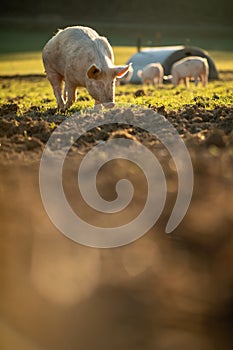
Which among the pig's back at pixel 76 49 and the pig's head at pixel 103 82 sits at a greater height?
the pig's back at pixel 76 49

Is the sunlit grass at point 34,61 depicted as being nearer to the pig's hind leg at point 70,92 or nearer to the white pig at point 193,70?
the white pig at point 193,70

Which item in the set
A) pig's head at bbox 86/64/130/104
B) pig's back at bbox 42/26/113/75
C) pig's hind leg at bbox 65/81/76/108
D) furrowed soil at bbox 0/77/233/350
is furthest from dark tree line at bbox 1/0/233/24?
furrowed soil at bbox 0/77/233/350

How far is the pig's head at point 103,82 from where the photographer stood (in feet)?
30.8

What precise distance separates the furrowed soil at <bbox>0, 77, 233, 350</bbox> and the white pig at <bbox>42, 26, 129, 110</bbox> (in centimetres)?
383

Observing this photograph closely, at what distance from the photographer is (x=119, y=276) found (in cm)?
395

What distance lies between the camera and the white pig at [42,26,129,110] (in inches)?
373

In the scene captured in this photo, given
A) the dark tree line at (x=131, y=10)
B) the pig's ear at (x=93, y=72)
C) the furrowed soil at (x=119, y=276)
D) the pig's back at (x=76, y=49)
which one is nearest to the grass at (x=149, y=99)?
the pig's ear at (x=93, y=72)

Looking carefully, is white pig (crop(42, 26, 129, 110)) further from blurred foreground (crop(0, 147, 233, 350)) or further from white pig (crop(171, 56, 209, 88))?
white pig (crop(171, 56, 209, 88))

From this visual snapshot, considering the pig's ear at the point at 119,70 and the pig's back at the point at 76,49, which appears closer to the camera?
the pig's ear at the point at 119,70

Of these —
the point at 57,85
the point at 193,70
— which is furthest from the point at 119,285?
the point at 193,70

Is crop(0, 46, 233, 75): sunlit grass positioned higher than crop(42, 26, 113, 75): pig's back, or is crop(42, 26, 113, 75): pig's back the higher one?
crop(0, 46, 233, 75): sunlit grass

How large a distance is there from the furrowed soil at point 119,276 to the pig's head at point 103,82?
12.5 feet

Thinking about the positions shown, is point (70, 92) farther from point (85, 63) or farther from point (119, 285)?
point (119, 285)

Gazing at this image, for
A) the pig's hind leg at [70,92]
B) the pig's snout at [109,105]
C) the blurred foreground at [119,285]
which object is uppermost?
the pig's hind leg at [70,92]
